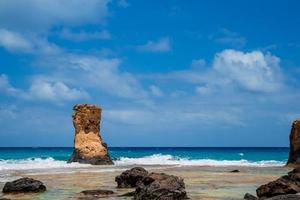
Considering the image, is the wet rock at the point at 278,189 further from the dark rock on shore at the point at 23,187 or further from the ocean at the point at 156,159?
the ocean at the point at 156,159

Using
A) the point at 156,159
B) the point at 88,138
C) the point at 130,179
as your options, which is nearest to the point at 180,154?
the point at 156,159

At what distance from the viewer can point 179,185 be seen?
17.5 metres

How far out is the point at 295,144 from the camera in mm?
44094

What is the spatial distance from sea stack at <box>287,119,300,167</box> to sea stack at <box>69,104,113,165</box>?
16639mm

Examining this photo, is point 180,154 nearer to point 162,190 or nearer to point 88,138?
point 88,138

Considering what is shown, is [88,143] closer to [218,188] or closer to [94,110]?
[94,110]

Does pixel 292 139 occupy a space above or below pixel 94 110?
below

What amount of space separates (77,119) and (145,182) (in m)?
31.9

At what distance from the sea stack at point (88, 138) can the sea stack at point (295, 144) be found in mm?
16639

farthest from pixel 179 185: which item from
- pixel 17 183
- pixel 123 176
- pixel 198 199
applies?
pixel 17 183

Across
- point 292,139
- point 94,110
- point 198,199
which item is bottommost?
point 198,199

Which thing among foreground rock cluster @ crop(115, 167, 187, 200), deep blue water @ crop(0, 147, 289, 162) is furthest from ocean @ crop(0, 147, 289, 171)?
foreground rock cluster @ crop(115, 167, 187, 200)

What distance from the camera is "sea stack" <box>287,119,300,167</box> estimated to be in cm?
4404

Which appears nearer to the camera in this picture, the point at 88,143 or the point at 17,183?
the point at 17,183
